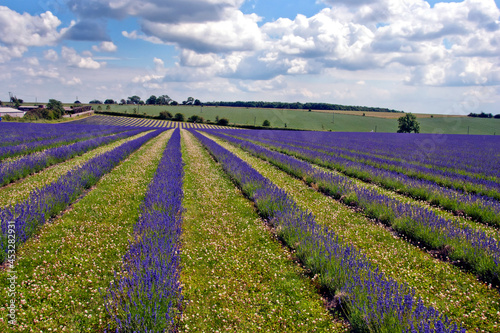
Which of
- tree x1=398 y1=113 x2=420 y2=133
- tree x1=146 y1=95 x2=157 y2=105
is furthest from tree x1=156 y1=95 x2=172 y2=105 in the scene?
tree x1=398 y1=113 x2=420 y2=133

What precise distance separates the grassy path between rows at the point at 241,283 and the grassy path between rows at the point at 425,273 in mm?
1581

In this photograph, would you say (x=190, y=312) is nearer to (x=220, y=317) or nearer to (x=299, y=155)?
(x=220, y=317)

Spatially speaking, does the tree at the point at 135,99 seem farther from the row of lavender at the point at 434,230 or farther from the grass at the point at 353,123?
the row of lavender at the point at 434,230

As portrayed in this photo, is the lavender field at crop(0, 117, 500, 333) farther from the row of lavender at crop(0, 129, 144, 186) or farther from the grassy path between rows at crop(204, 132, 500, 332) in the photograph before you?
the row of lavender at crop(0, 129, 144, 186)

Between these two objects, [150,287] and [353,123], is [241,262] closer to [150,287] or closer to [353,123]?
[150,287]

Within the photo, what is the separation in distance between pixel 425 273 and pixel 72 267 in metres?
5.73

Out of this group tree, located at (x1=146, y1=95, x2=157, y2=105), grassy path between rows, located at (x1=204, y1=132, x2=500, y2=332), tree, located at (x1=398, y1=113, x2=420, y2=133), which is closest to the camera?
grassy path between rows, located at (x1=204, y1=132, x2=500, y2=332)

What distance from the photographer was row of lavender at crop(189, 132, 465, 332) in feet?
9.53

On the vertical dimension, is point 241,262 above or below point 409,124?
below

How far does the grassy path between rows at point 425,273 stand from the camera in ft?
11.9

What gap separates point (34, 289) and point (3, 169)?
27.5 feet

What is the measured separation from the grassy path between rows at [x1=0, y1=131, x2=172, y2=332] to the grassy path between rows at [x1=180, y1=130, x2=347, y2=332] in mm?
1182

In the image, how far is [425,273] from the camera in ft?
15.2

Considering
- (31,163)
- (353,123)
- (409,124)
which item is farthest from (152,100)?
(31,163)
